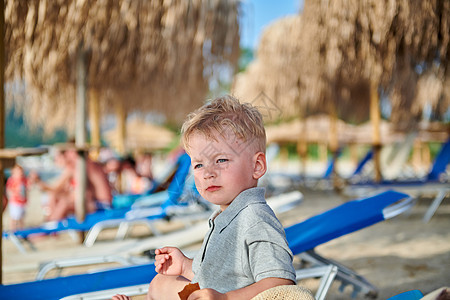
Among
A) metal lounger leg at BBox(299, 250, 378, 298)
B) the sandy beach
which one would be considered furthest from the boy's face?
the sandy beach

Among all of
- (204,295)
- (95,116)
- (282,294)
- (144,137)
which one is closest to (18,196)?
(95,116)

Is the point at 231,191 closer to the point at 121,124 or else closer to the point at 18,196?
the point at 18,196

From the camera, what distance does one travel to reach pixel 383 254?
3.12 meters

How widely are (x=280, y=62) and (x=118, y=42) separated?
17.9ft

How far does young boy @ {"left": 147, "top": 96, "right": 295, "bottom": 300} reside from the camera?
888 mm

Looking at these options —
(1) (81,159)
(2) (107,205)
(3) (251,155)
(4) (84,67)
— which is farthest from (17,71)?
(3) (251,155)

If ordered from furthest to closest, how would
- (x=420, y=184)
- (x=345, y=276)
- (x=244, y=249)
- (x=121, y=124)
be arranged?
(x=121, y=124), (x=420, y=184), (x=345, y=276), (x=244, y=249)

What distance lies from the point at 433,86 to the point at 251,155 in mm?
9620

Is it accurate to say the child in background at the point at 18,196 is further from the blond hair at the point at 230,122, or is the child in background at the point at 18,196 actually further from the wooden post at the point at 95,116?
the blond hair at the point at 230,122

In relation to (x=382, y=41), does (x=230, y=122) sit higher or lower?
lower

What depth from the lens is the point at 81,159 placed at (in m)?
4.01

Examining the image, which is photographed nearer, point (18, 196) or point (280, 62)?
point (18, 196)

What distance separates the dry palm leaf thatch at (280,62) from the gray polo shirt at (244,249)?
7480 mm

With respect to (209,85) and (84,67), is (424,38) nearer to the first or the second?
(209,85)
